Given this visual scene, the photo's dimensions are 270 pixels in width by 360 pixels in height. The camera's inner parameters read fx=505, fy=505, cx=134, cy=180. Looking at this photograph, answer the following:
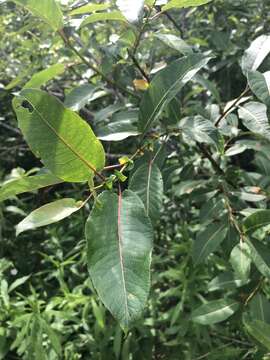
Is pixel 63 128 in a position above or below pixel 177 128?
above

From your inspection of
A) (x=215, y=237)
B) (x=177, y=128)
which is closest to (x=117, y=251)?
(x=177, y=128)

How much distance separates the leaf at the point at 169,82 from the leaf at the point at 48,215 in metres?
0.25

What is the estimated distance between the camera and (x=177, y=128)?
3.86 feet

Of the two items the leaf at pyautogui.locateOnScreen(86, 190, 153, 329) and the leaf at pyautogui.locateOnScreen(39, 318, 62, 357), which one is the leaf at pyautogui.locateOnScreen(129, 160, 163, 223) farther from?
the leaf at pyautogui.locateOnScreen(39, 318, 62, 357)

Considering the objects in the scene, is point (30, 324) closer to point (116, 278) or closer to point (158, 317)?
point (158, 317)

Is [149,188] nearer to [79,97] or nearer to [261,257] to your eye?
[261,257]

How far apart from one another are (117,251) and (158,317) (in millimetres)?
1539

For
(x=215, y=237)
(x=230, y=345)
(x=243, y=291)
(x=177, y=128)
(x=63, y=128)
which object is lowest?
(x=230, y=345)

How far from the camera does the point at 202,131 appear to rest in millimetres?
1111

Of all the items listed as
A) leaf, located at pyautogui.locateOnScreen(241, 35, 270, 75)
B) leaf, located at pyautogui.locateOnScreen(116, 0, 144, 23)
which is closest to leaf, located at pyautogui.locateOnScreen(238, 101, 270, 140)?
leaf, located at pyautogui.locateOnScreen(241, 35, 270, 75)

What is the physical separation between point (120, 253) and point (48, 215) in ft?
0.55

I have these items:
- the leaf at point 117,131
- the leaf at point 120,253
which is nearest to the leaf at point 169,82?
the leaf at point 117,131

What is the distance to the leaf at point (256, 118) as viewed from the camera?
118 cm

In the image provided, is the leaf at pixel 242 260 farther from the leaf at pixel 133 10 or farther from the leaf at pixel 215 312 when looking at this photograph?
the leaf at pixel 133 10
